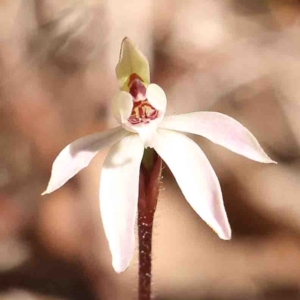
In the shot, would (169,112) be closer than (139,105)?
No

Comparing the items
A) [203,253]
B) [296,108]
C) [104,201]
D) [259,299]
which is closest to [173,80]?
[296,108]

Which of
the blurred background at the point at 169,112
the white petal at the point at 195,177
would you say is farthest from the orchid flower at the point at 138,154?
the blurred background at the point at 169,112

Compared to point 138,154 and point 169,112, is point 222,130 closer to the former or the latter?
point 138,154

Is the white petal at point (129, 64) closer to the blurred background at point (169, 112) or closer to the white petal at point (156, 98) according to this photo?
the white petal at point (156, 98)

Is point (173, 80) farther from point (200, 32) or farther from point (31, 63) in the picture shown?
point (31, 63)

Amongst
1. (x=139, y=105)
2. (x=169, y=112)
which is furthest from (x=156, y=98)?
(x=169, y=112)

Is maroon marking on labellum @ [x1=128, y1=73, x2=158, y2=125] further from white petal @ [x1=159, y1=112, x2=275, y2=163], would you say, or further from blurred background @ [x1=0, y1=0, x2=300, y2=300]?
blurred background @ [x1=0, y1=0, x2=300, y2=300]

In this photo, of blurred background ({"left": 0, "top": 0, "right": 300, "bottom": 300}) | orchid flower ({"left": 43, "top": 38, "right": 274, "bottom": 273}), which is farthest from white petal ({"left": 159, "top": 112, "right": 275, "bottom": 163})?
blurred background ({"left": 0, "top": 0, "right": 300, "bottom": 300})
